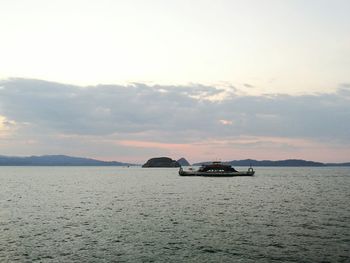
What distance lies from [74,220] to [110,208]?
53.5 ft

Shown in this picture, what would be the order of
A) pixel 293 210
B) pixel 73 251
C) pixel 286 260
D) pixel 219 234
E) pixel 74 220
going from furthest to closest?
pixel 293 210
pixel 74 220
pixel 219 234
pixel 73 251
pixel 286 260

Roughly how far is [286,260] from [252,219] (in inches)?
982

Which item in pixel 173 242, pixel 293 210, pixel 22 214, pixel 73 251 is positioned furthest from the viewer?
pixel 293 210

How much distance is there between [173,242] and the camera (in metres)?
40.9

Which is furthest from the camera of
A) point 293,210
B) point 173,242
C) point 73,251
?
point 293,210

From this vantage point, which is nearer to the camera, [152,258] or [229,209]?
[152,258]

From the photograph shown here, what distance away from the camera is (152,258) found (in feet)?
113

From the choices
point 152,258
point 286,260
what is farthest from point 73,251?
point 286,260

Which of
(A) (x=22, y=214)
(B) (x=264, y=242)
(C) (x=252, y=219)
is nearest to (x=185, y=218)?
(C) (x=252, y=219)

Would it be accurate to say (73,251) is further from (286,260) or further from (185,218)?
(185,218)

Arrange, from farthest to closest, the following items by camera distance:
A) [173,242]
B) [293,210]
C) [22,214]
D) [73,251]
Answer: [293,210], [22,214], [173,242], [73,251]

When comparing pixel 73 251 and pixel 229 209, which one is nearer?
pixel 73 251

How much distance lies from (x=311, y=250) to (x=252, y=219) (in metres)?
21.2

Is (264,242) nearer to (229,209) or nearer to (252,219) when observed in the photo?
(252,219)
